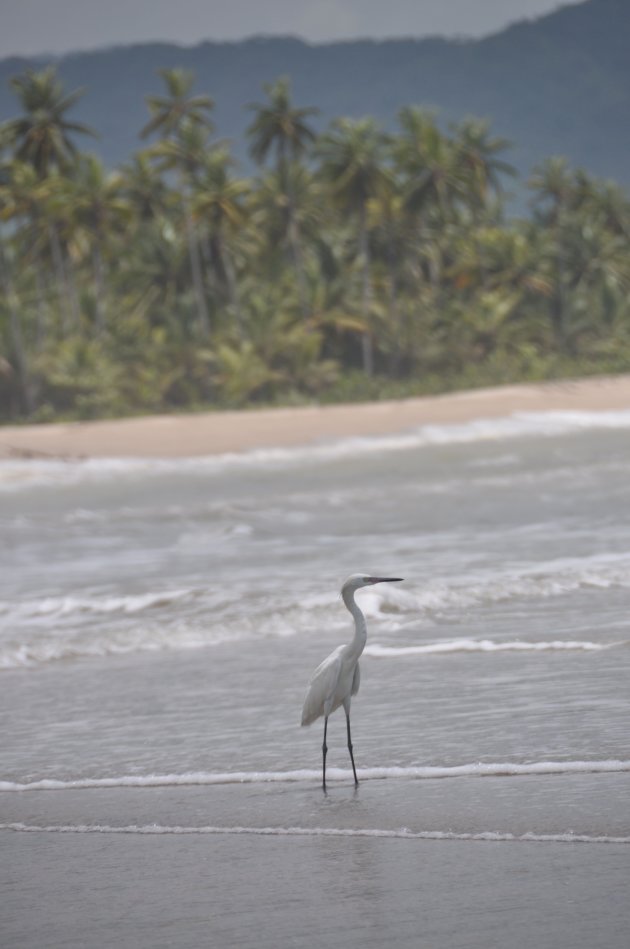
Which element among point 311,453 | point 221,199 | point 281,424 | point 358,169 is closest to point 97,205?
point 221,199

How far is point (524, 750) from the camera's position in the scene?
558cm

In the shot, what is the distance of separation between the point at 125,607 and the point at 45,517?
8.99m

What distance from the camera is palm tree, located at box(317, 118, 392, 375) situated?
46125 millimetres

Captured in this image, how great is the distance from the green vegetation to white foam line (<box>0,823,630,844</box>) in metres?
35.1

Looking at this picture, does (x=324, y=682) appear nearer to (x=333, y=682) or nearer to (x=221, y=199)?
(x=333, y=682)

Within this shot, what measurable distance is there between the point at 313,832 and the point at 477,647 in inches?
132

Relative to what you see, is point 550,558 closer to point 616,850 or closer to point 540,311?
point 616,850

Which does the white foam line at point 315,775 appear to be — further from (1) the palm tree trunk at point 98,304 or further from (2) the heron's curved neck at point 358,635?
(1) the palm tree trunk at point 98,304

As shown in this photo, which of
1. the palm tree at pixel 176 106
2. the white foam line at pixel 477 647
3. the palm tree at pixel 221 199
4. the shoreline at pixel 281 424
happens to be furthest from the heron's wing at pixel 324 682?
the palm tree at pixel 176 106

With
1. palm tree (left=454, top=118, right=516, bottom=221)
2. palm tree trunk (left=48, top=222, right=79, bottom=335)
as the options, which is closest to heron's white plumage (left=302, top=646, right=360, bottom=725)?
palm tree trunk (left=48, top=222, right=79, bottom=335)

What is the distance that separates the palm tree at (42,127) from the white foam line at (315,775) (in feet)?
151

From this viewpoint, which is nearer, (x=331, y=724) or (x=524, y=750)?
(x=524, y=750)

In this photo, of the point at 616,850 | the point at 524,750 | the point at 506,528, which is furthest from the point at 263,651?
the point at 506,528

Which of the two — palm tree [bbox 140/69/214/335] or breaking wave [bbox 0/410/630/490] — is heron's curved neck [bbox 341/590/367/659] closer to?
breaking wave [bbox 0/410/630/490]
